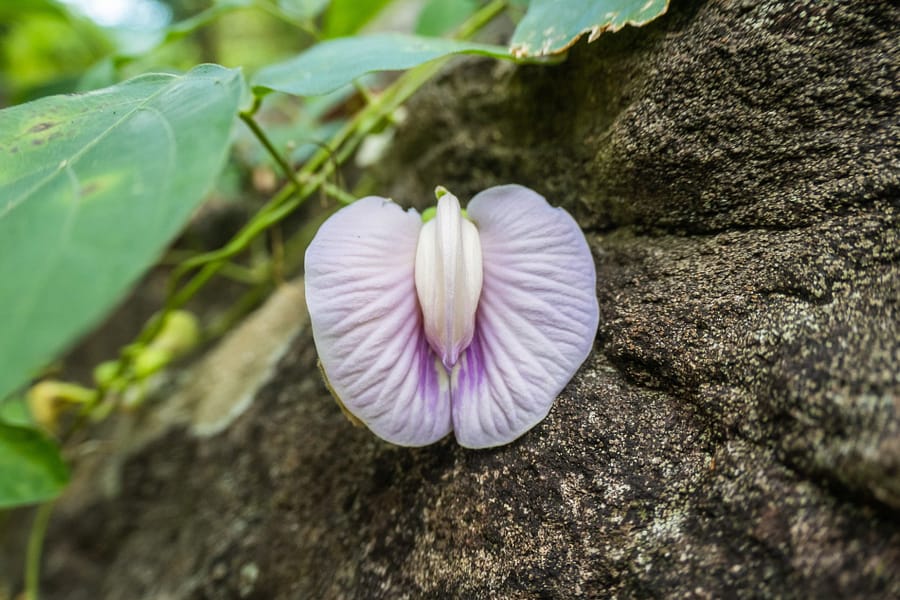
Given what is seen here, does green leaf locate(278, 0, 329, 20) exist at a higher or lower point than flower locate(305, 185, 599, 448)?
higher

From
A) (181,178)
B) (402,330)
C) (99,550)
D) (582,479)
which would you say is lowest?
(99,550)

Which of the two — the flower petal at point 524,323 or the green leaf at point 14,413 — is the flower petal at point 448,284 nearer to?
the flower petal at point 524,323

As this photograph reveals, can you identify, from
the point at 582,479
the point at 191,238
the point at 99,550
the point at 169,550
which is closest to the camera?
the point at 582,479

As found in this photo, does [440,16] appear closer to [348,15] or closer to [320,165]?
[348,15]

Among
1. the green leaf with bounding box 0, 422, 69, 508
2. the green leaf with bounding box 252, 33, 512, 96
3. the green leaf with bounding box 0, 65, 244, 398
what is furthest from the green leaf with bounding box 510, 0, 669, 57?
the green leaf with bounding box 0, 422, 69, 508

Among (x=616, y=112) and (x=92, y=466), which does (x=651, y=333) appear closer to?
Answer: (x=616, y=112)

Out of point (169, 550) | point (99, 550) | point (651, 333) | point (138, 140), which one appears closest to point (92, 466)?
point (99, 550)

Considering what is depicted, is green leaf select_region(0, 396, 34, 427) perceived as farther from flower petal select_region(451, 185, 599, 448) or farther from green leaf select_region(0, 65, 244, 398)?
flower petal select_region(451, 185, 599, 448)
